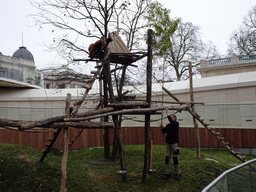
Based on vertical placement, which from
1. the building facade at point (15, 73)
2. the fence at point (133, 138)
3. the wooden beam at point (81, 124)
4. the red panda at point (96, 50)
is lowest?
the fence at point (133, 138)

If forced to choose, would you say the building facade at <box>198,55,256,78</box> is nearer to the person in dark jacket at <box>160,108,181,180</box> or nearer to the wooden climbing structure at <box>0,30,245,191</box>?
the wooden climbing structure at <box>0,30,245,191</box>

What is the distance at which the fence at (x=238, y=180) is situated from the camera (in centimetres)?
316

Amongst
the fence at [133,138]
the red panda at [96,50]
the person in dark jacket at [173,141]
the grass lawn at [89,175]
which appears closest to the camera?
the grass lawn at [89,175]

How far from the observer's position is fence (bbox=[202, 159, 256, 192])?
316cm

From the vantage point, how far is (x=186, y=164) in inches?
360

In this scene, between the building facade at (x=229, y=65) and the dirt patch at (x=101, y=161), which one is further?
the building facade at (x=229, y=65)

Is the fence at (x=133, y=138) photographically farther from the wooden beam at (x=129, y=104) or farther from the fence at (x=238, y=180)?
the fence at (x=238, y=180)

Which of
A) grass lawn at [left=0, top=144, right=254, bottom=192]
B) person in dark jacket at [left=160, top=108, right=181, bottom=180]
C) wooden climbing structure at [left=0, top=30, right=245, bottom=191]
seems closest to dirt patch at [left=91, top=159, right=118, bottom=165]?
grass lawn at [left=0, top=144, right=254, bottom=192]

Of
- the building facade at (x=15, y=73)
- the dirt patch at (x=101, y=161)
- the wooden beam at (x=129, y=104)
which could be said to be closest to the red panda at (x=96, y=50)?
the wooden beam at (x=129, y=104)

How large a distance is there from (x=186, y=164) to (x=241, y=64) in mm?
14437

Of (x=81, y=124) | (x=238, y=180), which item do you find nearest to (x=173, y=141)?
(x=81, y=124)

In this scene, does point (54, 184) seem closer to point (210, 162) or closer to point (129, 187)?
point (129, 187)

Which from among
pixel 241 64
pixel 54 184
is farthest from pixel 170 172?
→ pixel 241 64

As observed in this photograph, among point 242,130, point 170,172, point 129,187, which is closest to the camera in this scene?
point 129,187
